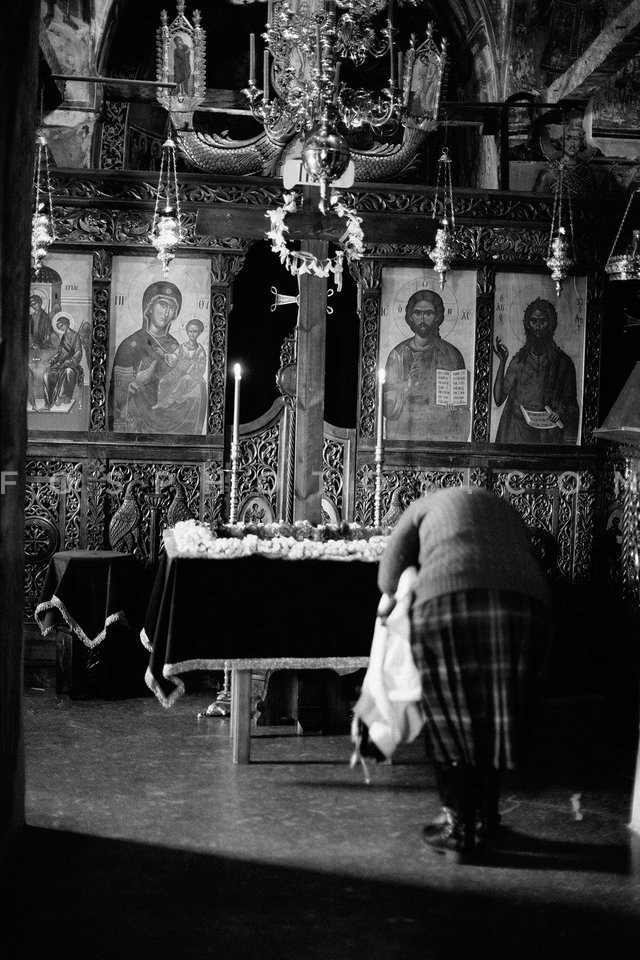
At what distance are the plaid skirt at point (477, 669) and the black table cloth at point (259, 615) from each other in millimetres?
1539

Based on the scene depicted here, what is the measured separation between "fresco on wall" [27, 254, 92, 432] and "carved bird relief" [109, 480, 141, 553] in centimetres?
62

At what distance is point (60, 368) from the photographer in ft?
27.0

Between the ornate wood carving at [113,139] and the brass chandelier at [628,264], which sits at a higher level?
the ornate wood carving at [113,139]

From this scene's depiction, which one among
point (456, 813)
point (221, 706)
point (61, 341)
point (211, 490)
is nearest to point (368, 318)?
point (211, 490)

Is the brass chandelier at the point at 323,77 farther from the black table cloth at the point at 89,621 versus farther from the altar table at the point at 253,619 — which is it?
the black table cloth at the point at 89,621

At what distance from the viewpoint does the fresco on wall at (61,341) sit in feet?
27.0

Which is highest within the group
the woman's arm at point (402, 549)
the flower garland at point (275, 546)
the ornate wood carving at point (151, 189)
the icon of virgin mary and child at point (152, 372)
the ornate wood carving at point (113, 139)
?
the ornate wood carving at point (113, 139)

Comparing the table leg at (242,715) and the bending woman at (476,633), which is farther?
the table leg at (242,715)

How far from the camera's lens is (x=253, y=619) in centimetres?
578

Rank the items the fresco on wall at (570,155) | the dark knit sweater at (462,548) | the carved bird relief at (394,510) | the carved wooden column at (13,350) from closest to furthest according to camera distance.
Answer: the carved wooden column at (13,350) < the dark knit sweater at (462,548) < the carved bird relief at (394,510) < the fresco on wall at (570,155)

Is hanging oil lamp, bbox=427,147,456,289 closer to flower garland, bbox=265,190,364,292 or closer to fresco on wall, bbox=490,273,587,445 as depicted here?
fresco on wall, bbox=490,273,587,445

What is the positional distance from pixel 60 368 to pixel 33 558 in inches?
56.5

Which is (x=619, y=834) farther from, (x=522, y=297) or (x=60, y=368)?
(x=60, y=368)

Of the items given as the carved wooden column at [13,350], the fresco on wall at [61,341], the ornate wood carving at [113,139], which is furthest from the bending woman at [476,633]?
the ornate wood carving at [113,139]
